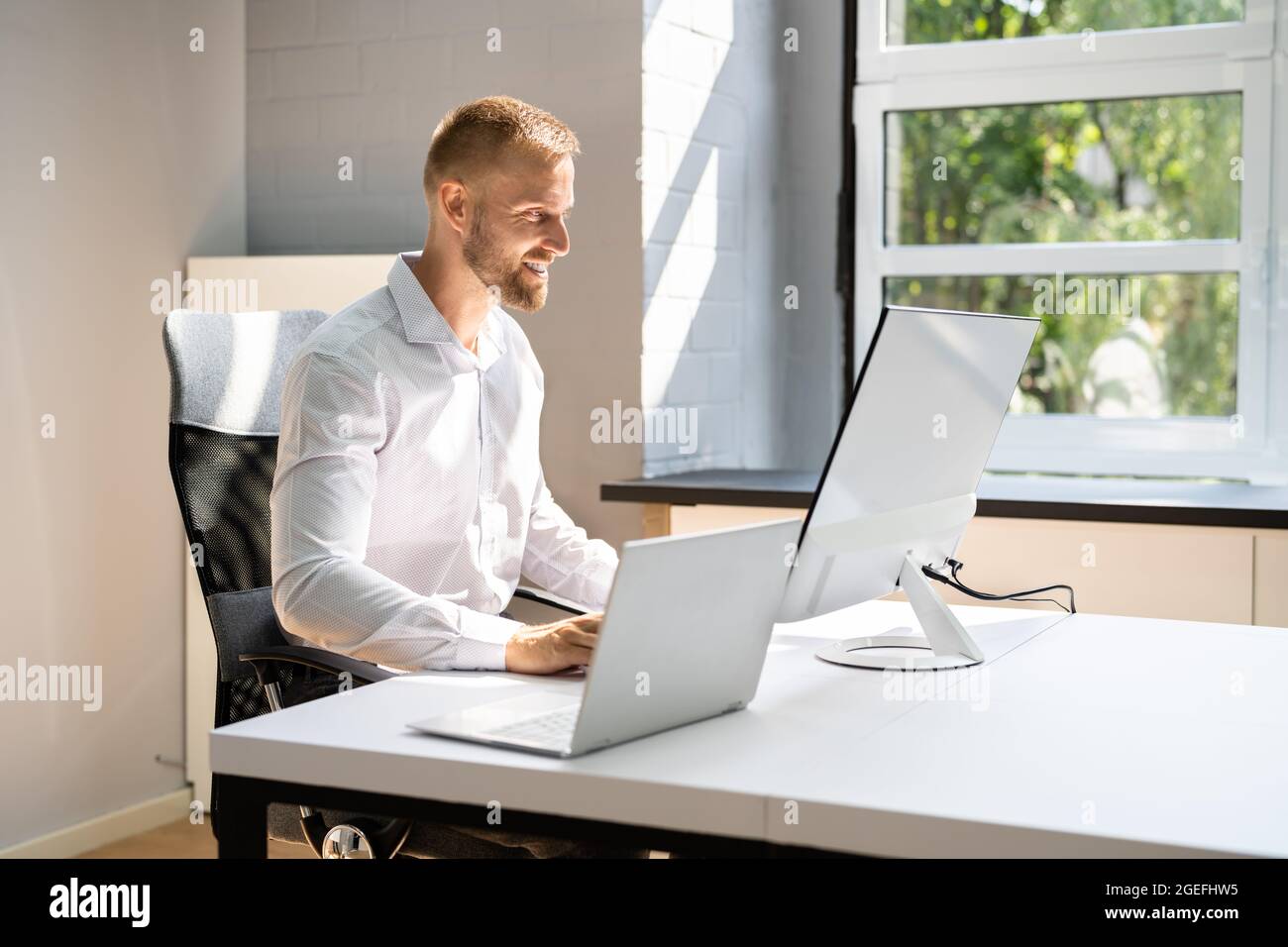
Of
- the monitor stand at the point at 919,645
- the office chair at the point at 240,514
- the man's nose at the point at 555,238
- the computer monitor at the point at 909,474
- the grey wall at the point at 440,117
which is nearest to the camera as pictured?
the computer monitor at the point at 909,474

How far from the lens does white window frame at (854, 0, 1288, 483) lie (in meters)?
3.21

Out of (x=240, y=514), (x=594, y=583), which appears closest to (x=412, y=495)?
(x=240, y=514)

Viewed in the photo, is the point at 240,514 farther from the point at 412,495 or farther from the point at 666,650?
the point at 666,650

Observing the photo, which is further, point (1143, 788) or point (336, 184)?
point (336, 184)

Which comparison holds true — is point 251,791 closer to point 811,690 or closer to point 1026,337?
point 811,690

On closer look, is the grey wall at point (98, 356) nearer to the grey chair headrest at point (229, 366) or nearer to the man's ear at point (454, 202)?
the grey chair headrest at point (229, 366)

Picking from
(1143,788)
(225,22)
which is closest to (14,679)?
(225,22)

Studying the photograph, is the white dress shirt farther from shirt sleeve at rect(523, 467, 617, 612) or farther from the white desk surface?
the white desk surface

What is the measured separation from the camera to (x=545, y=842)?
1.68 meters

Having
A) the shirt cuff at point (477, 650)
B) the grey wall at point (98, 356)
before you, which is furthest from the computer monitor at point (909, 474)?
the grey wall at point (98, 356)

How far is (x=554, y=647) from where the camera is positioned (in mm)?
1595

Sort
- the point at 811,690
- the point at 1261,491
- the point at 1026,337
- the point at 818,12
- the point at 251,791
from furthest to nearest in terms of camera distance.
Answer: the point at 818,12 < the point at 1261,491 < the point at 1026,337 < the point at 811,690 < the point at 251,791

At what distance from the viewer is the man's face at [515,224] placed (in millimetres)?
2100

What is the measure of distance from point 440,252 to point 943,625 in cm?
93
